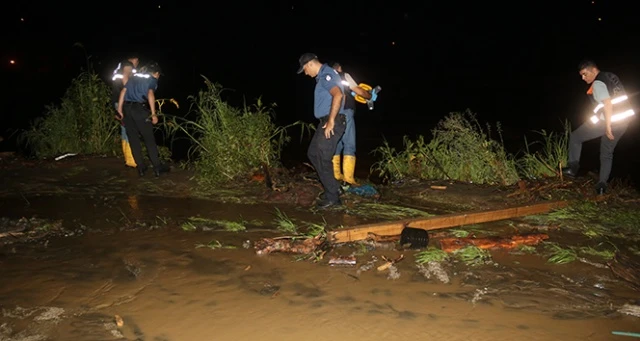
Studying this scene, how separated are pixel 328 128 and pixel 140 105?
332 centimetres

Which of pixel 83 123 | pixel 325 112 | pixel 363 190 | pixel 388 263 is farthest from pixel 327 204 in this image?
pixel 83 123

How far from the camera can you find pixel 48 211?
6.04 m

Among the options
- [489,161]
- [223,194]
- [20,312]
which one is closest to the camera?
[20,312]

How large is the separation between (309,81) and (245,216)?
2414cm

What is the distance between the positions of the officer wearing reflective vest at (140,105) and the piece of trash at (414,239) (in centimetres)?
447

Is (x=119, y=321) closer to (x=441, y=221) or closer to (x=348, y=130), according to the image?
(x=441, y=221)

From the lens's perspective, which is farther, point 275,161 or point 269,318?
point 275,161

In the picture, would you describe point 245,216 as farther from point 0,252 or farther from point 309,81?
point 309,81

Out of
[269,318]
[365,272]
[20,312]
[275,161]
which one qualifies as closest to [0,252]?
[20,312]

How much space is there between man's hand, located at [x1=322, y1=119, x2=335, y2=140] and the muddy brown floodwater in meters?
1.26

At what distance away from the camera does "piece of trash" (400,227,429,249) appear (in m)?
4.66

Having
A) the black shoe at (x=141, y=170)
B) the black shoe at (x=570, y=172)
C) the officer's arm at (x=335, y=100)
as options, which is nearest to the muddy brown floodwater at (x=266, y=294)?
the officer's arm at (x=335, y=100)

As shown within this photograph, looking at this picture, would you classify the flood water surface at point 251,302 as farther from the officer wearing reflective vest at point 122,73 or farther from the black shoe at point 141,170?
the officer wearing reflective vest at point 122,73

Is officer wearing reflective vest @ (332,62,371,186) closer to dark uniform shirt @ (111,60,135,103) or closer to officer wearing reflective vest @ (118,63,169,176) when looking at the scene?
officer wearing reflective vest @ (118,63,169,176)
